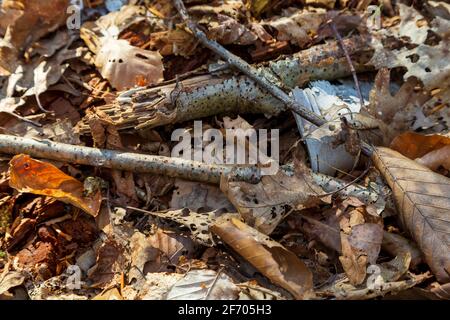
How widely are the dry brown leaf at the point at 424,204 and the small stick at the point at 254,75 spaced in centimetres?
27

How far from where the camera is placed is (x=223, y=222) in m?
2.55

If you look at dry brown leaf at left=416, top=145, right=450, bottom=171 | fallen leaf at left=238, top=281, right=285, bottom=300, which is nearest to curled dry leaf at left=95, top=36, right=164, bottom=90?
fallen leaf at left=238, top=281, right=285, bottom=300

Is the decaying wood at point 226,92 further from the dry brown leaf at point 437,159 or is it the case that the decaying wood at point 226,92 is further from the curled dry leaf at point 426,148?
the dry brown leaf at point 437,159

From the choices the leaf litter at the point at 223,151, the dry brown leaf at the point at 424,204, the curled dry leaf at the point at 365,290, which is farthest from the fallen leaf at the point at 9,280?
the dry brown leaf at the point at 424,204

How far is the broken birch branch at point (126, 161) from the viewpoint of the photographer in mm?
2826

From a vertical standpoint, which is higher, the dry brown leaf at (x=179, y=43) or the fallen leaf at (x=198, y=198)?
the dry brown leaf at (x=179, y=43)

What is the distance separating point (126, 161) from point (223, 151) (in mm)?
595

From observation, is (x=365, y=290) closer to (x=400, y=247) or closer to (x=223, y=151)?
(x=400, y=247)

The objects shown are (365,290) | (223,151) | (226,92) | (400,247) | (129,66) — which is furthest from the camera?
(129,66)

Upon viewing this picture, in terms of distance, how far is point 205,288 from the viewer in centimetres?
236

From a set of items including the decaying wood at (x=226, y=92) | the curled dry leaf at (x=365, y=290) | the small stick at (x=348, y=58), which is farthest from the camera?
the small stick at (x=348, y=58)

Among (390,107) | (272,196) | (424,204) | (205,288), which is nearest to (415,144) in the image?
(390,107)

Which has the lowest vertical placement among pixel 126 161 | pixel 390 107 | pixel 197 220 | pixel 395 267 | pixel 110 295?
pixel 110 295
